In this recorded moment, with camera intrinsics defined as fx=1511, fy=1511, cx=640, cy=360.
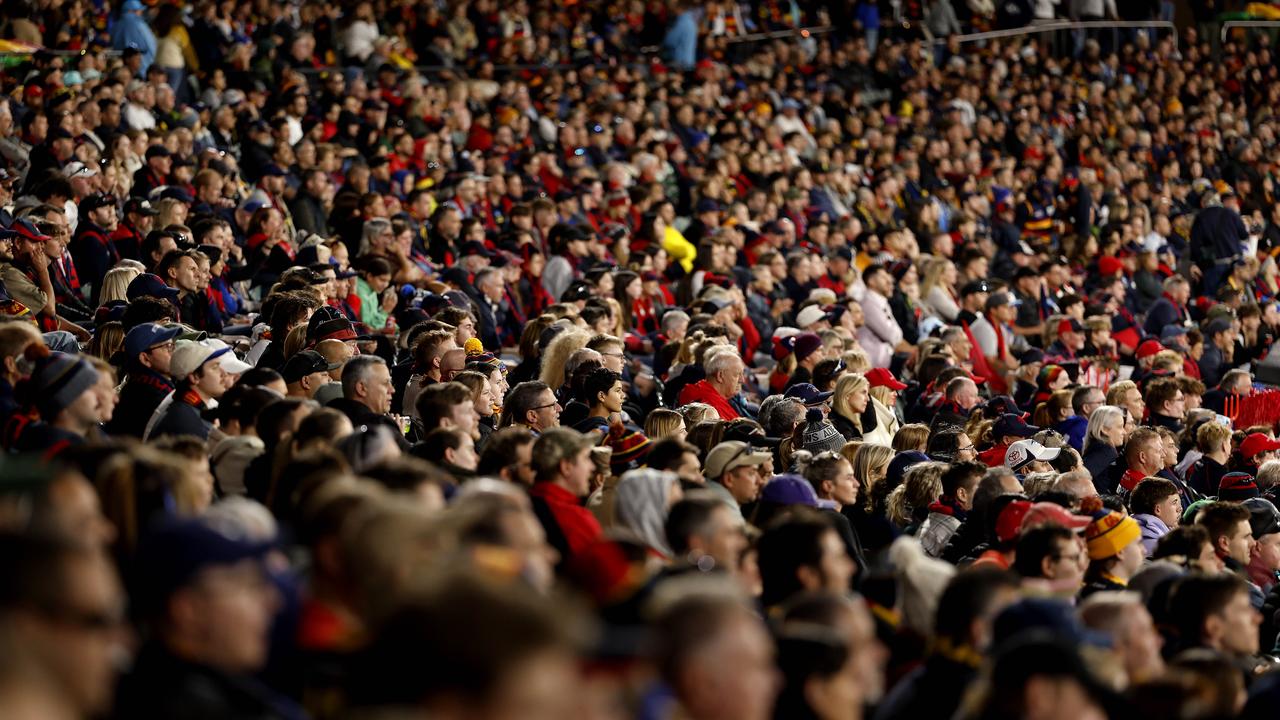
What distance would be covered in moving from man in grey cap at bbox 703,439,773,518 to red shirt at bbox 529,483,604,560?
98 cm

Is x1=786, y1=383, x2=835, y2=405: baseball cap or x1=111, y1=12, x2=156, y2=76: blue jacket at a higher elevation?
x1=111, y1=12, x2=156, y2=76: blue jacket

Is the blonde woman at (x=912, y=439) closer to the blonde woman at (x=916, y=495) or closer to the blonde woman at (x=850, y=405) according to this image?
the blonde woman at (x=850, y=405)

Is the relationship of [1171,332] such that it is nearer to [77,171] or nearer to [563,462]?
[77,171]

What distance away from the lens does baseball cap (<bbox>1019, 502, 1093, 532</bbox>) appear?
5.46m

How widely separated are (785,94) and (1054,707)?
16.7 m

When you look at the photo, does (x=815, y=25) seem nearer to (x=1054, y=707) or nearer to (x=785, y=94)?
(x=785, y=94)

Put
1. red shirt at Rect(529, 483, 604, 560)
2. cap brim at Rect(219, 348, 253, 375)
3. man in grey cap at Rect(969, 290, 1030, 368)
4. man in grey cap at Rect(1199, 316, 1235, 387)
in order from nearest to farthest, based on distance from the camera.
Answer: red shirt at Rect(529, 483, 604, 560)
cap brim at Rect(219, 348, 253, 375)
man in grey cap at Rect(969, 290, 1030, 368)
man in grey cap at Rect(1199, 316, 1235, 387)

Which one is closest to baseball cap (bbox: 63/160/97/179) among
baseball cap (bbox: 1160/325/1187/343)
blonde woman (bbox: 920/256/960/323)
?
blonde woman (bbox: 920/256/960/323)

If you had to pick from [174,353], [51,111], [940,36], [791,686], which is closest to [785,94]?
[940,36]

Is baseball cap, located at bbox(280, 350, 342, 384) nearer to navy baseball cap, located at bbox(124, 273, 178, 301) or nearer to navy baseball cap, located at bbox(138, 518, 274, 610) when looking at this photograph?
navy baseball cap, located at bbox(124, 273, 178, 301)

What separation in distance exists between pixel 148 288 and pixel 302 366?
174cm

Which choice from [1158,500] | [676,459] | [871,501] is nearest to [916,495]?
[871,501]

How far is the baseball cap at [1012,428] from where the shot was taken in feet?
27.6

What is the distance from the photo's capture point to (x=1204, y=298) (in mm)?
16016
